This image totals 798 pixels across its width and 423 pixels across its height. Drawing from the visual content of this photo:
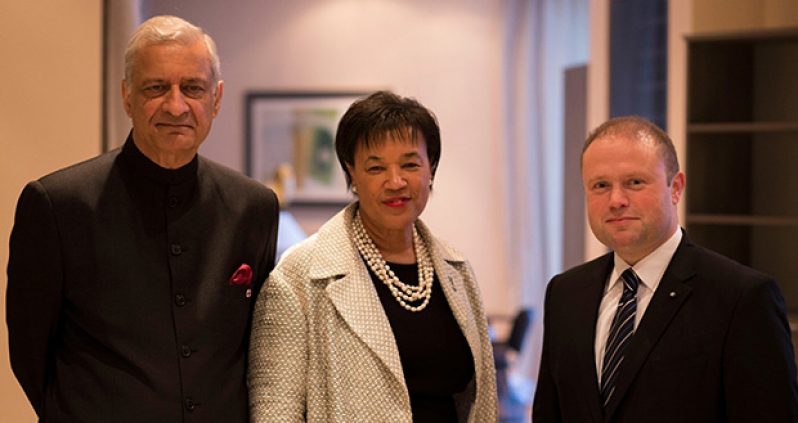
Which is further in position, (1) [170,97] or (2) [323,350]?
(2) [323,350]

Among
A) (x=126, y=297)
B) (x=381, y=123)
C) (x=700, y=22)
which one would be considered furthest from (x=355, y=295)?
(x=700, y=22)

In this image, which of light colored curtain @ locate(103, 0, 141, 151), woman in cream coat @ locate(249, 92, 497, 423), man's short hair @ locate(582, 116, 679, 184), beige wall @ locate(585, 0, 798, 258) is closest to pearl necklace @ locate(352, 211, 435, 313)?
woman in cream coat @ locate(249, 92, 497, 423)

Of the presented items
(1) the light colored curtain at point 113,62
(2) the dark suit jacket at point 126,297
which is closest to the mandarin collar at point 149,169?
(2) the dark suit jacket at point 126,297

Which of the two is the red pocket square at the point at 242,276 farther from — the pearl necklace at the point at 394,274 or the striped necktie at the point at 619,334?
the striped necktie at the point at 619,334

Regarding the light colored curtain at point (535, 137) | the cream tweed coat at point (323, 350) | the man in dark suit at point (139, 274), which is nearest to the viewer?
the man in dark suit at point (139, 274)

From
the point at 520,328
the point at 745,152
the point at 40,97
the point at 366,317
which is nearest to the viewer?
the point at 366,317

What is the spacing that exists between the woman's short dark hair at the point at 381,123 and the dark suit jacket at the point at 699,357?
1.93 feet

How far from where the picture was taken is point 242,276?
7.85ft

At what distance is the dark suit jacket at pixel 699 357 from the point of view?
2.14 m

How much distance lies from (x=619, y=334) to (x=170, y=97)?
1.10 meters

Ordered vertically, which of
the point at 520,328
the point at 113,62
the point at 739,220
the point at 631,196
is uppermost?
the point at 113,62

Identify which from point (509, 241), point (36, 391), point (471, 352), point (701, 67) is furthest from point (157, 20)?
point (509, 241)

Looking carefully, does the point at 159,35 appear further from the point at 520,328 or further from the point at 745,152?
the point at 520,328

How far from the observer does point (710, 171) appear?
4953 mm
